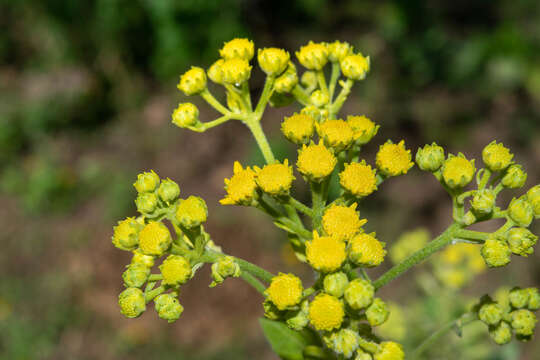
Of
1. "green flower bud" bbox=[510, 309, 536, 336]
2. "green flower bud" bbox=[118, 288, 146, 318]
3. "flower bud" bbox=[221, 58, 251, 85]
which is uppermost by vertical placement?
"flower bud" bbox=[221, 58, 251, 85]

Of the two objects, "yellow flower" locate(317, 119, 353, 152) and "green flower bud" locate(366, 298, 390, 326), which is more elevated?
"yellow flower" locate(317, 119, 353, 152)

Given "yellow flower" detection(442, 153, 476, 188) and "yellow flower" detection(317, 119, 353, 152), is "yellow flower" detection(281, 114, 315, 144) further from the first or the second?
"yellow flower" detection(442, 153, 476, 188)

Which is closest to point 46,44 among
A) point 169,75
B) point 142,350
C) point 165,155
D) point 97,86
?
point 97,86

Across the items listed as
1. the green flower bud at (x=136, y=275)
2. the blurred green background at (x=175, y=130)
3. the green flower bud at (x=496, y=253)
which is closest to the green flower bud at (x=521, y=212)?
the green flower bud at (x=496, y=253)

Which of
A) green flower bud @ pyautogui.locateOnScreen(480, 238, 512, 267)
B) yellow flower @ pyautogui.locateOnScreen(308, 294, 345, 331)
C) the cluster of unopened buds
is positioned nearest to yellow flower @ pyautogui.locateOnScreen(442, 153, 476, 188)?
the cluster of unopened buds

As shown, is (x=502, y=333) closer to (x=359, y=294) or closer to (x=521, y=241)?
(x=521, y=241)

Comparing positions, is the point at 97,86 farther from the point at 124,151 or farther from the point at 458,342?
the point at 458,342

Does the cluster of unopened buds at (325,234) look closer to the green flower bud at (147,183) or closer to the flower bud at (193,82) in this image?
the green flower bud at (147,183)
